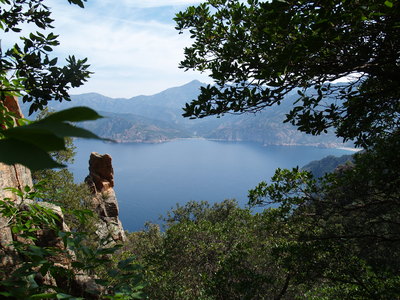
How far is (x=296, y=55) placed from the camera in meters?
3.40

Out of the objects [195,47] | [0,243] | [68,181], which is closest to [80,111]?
[0,243]

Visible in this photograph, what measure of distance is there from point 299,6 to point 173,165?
173507 mm

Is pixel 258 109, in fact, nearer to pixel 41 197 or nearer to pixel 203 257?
pixel 41 197

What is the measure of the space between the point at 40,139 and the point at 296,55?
343 centimetres

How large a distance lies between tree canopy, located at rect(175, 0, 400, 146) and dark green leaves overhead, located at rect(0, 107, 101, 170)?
2.96 meters

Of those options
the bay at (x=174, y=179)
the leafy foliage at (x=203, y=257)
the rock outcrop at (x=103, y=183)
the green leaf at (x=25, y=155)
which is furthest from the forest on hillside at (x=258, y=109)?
the bay at (x=174, y=179)

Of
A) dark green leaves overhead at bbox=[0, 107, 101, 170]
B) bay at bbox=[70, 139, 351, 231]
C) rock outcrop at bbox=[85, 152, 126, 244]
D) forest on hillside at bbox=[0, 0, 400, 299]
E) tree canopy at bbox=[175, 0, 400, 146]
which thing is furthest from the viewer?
bay at bbox=[70, 139, 351, 231]

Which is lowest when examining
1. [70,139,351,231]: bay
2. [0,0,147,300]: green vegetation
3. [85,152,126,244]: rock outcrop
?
[70,139,351,231]: bay

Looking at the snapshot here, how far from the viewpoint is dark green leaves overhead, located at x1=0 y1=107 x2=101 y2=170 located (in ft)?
1.55

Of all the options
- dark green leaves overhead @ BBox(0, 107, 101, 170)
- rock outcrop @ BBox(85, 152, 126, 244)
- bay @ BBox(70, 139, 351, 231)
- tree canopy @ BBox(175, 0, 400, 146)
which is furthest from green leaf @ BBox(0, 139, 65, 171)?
bay @ BBox(70, 139, 351, 231)

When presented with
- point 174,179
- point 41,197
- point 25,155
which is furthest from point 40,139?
A: point 174,179

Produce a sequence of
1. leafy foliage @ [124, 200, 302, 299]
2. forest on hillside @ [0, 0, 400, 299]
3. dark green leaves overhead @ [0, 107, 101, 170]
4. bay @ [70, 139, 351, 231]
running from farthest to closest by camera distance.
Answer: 1. bay @ [70, 139, 351, 231]
2. leafy foliage @ [124, 200, 302, 299]
3. forest on hillside @ [0, 0, 400, 299]
4. dark green leaves overhead @ [0, 107, 101, 170]

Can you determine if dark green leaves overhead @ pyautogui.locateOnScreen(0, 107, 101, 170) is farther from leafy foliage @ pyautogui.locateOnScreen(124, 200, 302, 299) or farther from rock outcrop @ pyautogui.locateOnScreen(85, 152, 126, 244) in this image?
rock outcrop @ pyautogui.locateOnScreen(85, 152, 126, 244)

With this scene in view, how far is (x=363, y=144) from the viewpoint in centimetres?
570
